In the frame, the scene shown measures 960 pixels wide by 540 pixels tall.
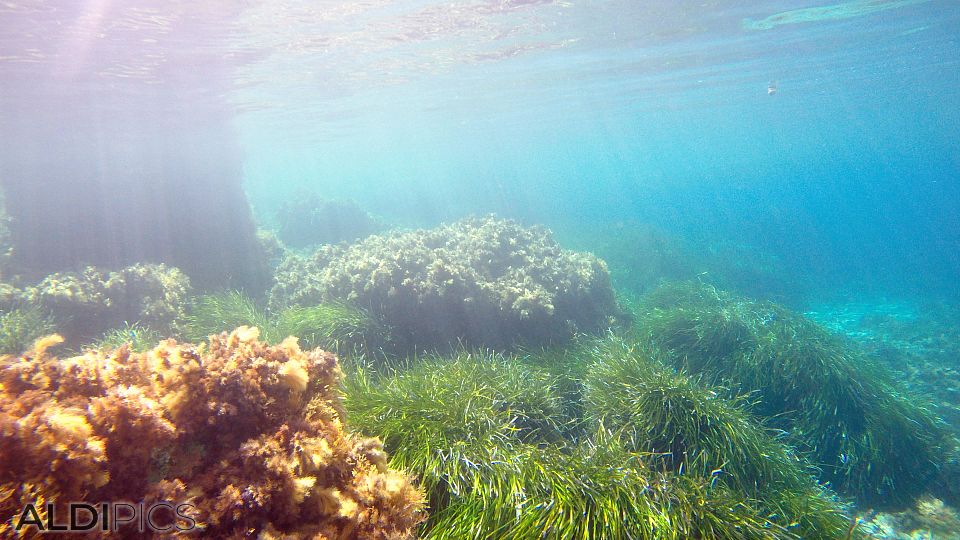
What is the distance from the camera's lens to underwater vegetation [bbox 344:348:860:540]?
12.1 ft

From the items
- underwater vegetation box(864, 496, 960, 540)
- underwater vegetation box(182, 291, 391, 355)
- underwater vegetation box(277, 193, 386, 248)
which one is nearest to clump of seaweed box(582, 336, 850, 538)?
underwater vegetation box(864, 496, 960, 540)

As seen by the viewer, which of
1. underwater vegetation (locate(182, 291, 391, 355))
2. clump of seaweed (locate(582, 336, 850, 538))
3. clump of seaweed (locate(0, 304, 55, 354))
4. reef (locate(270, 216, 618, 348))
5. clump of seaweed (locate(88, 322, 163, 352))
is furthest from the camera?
reef (locate(270, 216, 618, 348))

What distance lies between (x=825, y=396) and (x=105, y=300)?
640 inches

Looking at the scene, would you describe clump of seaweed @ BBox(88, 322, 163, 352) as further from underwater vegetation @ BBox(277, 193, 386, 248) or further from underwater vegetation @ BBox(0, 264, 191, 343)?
underwater vegetation @ BBox(277, 193, 386, 248)

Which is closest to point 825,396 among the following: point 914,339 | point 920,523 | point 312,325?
point 920,523

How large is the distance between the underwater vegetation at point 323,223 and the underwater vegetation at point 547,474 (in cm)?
2162

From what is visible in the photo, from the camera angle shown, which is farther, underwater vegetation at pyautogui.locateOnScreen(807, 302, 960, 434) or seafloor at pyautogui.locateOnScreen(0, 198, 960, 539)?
underwater vegetation at pyautogui.locateOnScreen(807, 302, 960, 434)

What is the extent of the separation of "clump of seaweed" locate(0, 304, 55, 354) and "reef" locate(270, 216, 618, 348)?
478cm

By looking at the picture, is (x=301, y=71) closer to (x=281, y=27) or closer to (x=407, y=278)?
(x=281, y=27)

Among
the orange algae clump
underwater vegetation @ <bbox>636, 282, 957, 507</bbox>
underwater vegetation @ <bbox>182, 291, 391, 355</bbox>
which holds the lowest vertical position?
underwater vegetation @ <bbox>636, 282, 957, 507</bbox>

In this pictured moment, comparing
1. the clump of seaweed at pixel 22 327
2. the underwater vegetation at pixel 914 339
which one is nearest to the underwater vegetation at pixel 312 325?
the clump of seaweed at pixel 22 327

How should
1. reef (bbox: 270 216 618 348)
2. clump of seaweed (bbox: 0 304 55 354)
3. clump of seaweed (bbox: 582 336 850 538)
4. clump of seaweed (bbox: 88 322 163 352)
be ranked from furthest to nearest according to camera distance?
reef (bbox: 270 216 618 348), clump of seaweed (bbox: 0 304 55 354), clump of seaweed (bbox: 88 322 163 352), clump of seaweed (bbox: 582 336 850 538)

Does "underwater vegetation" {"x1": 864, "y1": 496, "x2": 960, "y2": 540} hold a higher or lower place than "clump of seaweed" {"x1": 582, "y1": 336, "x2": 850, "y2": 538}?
lower

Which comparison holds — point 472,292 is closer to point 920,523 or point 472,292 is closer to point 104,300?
point 920,523
